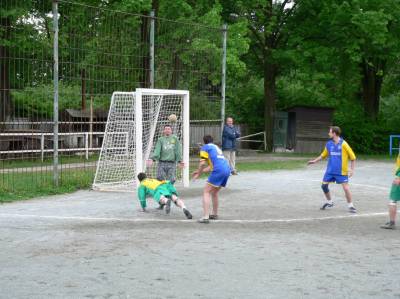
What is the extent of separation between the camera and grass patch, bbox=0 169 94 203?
14274 millimetres

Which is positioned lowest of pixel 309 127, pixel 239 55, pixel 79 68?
pixel 309 127

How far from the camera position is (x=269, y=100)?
113 ft

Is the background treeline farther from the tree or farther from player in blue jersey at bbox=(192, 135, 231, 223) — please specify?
player in blue jersey at bbox=(192, 135, 231, 223)

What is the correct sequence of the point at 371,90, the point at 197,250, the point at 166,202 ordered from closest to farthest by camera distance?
1. the point at 197,250
2. the point at 166,202
3. the point at 371,90

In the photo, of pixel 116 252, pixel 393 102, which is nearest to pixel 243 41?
pixel 116 252

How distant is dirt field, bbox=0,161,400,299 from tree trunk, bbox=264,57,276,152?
67.5 ft

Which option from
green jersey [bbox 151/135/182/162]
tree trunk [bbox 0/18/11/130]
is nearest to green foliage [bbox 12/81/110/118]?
tree trunk [bbox 0/18/11/130]

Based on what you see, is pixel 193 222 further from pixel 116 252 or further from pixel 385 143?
pixel 385 143

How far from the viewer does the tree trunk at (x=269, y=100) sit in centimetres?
3428

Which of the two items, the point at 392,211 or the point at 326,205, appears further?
the point at 326,205

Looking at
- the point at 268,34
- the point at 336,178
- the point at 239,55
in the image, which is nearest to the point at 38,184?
the point at 336,178

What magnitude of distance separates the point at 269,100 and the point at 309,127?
10.0 feet

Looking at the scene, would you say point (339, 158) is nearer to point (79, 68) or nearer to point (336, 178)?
point (336, 178)

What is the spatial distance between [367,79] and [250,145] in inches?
300
